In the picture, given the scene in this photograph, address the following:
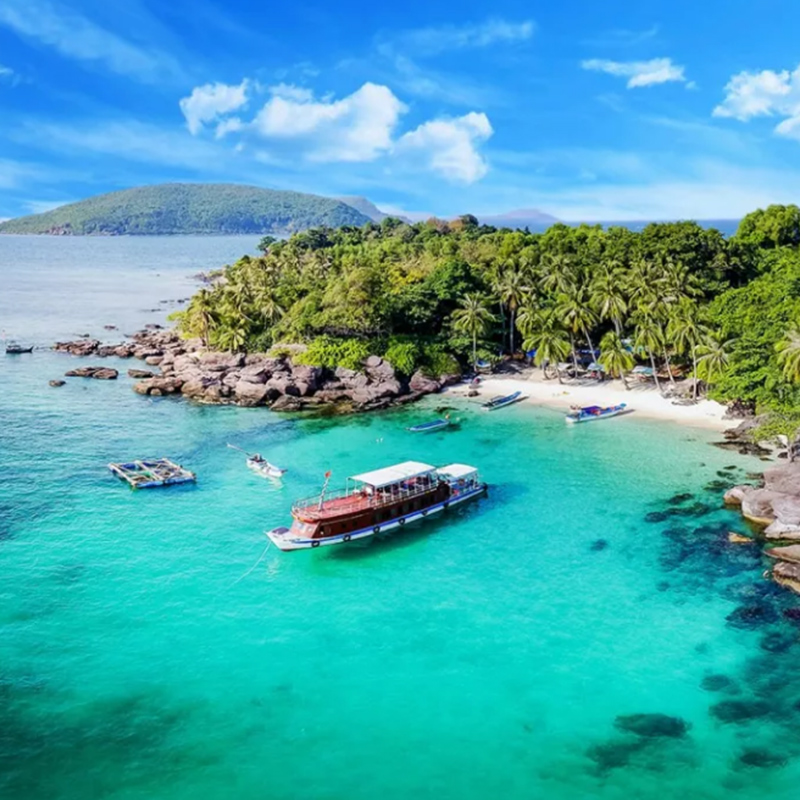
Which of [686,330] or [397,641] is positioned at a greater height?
[686,330]

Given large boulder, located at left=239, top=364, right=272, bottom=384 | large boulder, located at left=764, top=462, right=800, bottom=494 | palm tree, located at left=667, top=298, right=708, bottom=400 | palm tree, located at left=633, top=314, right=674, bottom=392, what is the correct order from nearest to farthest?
1. large boulder, located at left=764, top=462, right=800, bottom=494
2. palm tree, located at left=667, top=298, right=708, bottom=400
3. palm tree, located at left=633, top=314, right=674, bottom=392
4. large boulder, located at left=239, top=364, right=272, bottom=384

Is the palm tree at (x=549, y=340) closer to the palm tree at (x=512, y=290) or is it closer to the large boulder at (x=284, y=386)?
the palm tree at (x=512, y=290)

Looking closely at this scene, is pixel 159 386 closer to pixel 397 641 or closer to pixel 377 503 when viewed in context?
pixel 377 503

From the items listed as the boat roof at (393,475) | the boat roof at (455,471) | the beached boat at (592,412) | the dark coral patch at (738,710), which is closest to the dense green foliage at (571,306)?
the beached boat at (592,412)

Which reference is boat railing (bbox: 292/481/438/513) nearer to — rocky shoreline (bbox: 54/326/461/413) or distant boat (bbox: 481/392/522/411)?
rocky shoreline (bbox: 54/326/461/413)

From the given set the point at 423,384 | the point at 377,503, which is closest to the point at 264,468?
the point at 377,503

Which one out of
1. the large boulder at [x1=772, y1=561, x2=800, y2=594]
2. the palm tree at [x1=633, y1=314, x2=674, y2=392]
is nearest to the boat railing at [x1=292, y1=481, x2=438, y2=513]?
the large boulder at [x1=772, y1=561, x2=800, y2=594]

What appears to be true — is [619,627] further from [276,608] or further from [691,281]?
[691,281]

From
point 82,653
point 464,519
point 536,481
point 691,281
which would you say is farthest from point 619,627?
point 691,281
